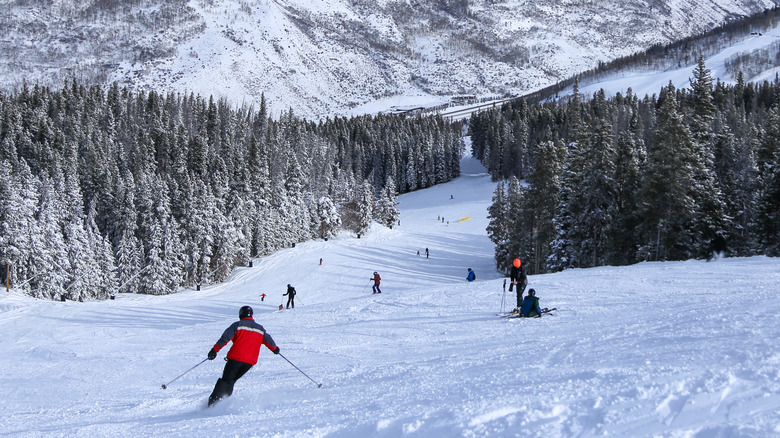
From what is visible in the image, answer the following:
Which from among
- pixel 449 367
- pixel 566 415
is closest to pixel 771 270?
pixel 449 367

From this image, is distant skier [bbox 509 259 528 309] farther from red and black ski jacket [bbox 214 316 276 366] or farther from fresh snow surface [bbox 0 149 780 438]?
red and black ski jacket [bbox 214 316 276 366]

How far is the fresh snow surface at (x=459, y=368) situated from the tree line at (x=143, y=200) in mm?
16030

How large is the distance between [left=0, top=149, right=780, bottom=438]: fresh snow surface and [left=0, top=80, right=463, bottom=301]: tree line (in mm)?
16030

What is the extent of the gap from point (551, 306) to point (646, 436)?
36.2ft

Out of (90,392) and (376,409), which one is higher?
(376,409)

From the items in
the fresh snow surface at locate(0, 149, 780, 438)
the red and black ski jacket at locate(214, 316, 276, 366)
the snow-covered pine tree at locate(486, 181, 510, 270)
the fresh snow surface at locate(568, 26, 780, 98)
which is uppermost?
the fresh snow surface at locate(568, 26, 780, 98)

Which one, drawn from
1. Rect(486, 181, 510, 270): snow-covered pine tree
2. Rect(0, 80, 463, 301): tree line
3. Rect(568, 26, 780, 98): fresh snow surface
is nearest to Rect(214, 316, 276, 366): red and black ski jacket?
Rect(0, 80, 463, 301): tree line

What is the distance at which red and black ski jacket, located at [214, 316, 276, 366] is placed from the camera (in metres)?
8.32

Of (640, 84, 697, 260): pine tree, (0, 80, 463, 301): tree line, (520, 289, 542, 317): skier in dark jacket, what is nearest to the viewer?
(520, 289, 542, 317): skier in dark jacket

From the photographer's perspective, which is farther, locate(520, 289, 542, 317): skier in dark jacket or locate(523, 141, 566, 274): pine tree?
locate(523, 141, 566, 274): pine tree

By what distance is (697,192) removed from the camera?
29.2m

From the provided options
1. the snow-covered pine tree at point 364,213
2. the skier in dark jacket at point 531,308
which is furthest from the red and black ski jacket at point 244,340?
the snow-covered pine tree at point 364,213

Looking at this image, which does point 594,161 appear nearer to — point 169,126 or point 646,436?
point 646,436

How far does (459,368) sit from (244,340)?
12.5 ft
